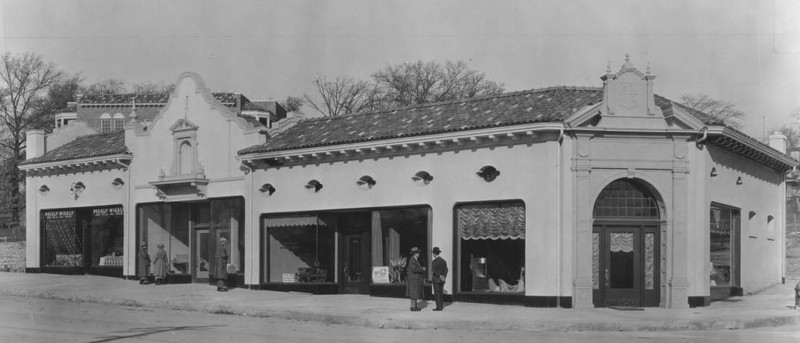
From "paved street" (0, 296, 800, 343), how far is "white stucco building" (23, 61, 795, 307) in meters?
4.76

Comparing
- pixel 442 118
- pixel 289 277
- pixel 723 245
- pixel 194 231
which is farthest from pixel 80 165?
pixel 723 245

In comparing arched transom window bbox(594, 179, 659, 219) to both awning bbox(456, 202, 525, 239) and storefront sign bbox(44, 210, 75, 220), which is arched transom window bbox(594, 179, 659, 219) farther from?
storefront sign bbox(44, 210, 75, 220)

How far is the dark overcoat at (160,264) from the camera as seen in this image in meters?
32.5

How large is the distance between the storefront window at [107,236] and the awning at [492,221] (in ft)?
46.5

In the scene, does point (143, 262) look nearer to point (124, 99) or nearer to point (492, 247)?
point (492, 247)

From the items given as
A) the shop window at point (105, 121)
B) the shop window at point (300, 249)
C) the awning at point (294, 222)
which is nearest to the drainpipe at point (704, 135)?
the shop window at point (300, 249)

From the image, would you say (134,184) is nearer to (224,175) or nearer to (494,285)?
(224,175)

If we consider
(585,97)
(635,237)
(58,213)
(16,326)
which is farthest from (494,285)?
(58,213)

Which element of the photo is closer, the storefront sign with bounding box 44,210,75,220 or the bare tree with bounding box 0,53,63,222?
the storefront sign with bounding box 44,210,75,220

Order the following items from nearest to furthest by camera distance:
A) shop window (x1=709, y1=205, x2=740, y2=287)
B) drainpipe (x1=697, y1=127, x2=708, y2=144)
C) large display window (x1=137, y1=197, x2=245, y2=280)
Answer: drainpipe (x1=697, y1=127, x2=708, y2=144)
shop window (x1=709, y1=205, x2=740, y2=287)
large display window (x1=137, y1=197, x2=245, y2=280)

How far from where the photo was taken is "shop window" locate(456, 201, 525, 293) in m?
25.4

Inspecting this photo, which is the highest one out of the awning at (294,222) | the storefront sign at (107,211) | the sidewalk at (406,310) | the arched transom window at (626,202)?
the arched transom window at (626,202)

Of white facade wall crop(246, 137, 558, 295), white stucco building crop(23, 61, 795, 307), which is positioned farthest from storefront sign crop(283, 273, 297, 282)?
white facade wall crop(246, 137, 558, 295)

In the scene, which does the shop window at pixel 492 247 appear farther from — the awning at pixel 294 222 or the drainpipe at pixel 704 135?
the awning at pixel 294 222
